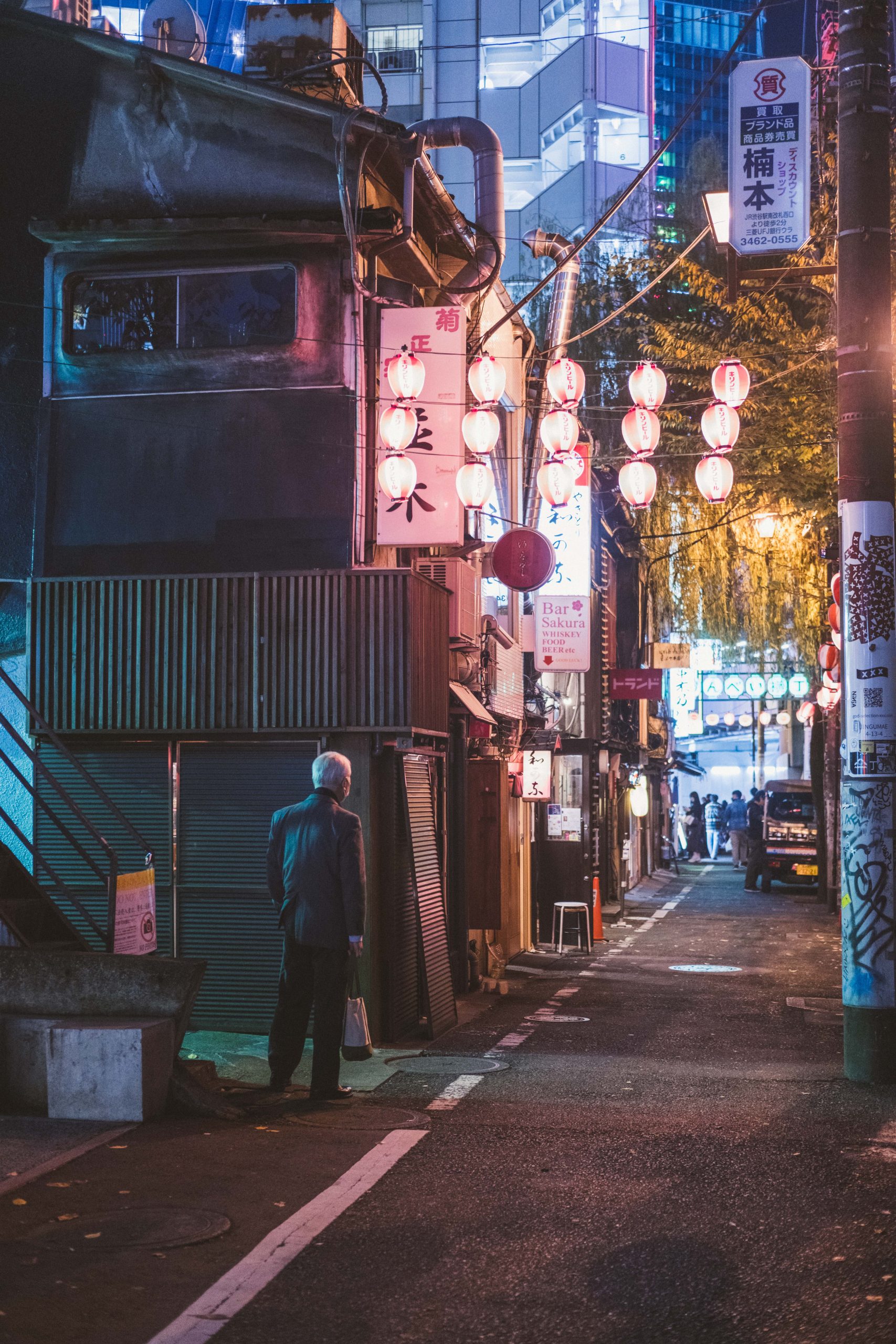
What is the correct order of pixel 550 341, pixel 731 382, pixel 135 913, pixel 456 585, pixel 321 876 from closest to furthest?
pixel 321 876
pixel 135 913
pixel 456 585
pixel 731 382
pixel 550 341

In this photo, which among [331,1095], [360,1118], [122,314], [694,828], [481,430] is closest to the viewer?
[360,1118]

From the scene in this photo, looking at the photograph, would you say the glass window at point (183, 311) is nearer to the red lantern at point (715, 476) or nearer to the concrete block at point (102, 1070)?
the red lantern at point (715, 476)

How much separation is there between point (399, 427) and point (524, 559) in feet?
12.6

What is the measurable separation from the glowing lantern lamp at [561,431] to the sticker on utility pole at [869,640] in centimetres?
750

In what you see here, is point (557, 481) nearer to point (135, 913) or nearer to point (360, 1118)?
point (135, 913)

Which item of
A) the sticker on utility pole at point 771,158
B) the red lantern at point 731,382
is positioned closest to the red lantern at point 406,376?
the sticker on utility pole at point 771,158

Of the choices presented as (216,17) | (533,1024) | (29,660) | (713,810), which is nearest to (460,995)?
(533,1024)

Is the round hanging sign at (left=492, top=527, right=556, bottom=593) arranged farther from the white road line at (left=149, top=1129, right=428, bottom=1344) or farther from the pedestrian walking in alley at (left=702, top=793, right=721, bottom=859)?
the pedestrian walking in alley at (left=702, top=793, right=721, bottom=859)

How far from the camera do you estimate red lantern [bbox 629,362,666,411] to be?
1677 cm

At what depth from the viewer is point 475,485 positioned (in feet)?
50.1

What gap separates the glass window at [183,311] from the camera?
13492 millimetres

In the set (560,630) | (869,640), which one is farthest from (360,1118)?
(560,630)

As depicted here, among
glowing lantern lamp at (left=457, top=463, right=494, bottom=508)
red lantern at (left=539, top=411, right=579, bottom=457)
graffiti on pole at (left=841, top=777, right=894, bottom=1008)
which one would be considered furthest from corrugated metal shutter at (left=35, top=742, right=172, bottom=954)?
red lantern at (left=539, top=411, right=579, bottom=457)

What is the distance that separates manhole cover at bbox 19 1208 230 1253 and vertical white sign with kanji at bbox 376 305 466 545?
7.77 m
